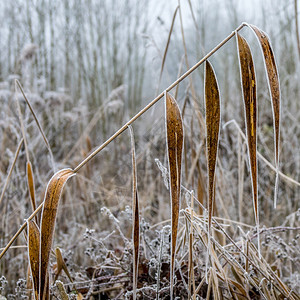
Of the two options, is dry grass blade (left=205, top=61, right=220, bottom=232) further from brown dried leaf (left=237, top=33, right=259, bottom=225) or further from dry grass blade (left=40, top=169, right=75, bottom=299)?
dry grass blade (left=40, top=169, right=75, bottom=299)

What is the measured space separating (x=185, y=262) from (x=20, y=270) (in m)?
0.48

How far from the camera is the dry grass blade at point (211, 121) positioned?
1.57 feet

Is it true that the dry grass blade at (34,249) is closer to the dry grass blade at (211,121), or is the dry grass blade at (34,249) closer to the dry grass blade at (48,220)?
the dry grass blade at (48,220)

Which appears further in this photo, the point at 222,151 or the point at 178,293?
the point at 222,151

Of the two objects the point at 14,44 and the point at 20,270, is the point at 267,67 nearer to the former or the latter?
the point at 20,270

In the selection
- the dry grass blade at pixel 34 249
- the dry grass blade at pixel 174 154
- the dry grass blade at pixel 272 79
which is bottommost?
the dry grass blade at pixel 34 249

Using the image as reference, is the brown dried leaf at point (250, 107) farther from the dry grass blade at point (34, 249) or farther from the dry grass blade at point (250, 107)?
the dry grass blade at point (34, 249)

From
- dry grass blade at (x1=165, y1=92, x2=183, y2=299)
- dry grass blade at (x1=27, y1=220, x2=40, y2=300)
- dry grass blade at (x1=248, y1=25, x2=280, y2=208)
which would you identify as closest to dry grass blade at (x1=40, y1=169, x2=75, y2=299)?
dry grass blade at (x1=27, y1=220, x2=40, y2=300)

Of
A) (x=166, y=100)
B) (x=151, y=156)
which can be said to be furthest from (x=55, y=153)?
(x=166, y=100)

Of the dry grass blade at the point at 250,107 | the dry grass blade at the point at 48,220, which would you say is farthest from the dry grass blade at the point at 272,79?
the dry grass blade at the point at 48,220

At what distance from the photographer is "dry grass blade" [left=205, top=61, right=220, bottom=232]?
478 millimetres

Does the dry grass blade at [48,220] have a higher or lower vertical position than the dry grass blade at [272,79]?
lower

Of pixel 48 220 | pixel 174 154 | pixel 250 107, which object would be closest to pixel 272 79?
pixel 250 107

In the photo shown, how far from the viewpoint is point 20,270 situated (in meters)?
1.02
